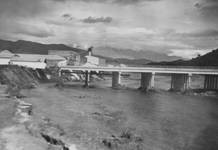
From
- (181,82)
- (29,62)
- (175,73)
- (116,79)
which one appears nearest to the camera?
(175,73)

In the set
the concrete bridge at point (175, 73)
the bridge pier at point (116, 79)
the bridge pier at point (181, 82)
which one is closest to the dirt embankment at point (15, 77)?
the concrete bridge at point (175, 73)

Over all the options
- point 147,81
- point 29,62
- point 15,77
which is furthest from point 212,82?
point 29,62

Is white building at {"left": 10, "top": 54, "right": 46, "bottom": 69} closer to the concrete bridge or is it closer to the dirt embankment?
the dirt embankment

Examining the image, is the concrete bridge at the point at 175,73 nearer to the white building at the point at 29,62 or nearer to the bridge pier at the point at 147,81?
the bridge pier at the point at 147,81

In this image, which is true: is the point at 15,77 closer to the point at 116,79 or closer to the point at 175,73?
the point at 116,79

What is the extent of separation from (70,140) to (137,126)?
12120 mm

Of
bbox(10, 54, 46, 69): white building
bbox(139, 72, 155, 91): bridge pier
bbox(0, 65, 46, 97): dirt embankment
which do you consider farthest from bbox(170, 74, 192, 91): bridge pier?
bbox(10, 54, 46, 69): white building

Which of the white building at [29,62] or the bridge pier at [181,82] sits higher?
the white building at [29,62]

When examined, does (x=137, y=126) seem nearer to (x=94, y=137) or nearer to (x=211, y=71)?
(x=94, y=137)

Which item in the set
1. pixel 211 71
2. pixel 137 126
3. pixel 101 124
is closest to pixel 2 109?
pixel 101 124

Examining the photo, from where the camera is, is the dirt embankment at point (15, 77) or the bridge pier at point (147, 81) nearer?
the dirt embankment at point (15, 77)

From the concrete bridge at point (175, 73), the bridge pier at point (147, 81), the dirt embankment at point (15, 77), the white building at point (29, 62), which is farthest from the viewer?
the white building at point (29, 62)

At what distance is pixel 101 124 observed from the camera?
30562 millimetres

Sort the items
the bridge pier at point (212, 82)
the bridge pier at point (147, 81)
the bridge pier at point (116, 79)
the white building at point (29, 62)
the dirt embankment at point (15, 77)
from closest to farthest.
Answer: the dirt embankment at point (15, 77)
the bridge pier at point (147, 81)
the bridge pier at point (212, 82)
the bridge pier at point (116, 79)
the white building at point (29, 62)
